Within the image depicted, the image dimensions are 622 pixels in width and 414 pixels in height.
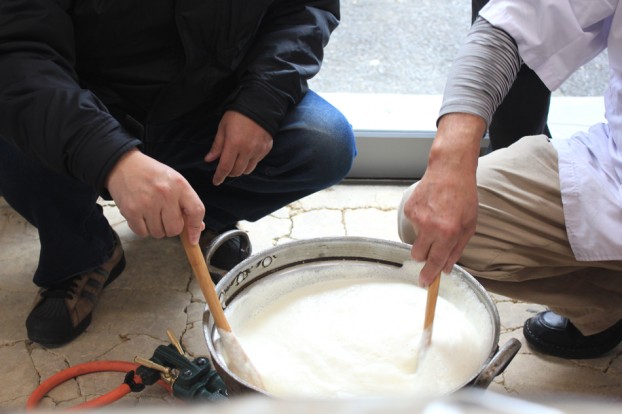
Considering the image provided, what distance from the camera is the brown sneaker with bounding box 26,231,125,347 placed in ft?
4.59

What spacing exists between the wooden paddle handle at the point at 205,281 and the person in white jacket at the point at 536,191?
11.4 inches

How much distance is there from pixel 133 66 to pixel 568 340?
1.00 m

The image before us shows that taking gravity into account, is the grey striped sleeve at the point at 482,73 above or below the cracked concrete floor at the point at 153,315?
above

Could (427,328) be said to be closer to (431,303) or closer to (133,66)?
(431,303)

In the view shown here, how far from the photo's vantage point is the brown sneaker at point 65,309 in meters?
1.40

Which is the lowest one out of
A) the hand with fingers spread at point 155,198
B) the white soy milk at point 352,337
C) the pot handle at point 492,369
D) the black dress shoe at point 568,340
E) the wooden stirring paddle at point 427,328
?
the black dress shoe at point 568,340

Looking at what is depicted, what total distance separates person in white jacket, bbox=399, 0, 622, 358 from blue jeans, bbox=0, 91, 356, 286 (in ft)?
0.96

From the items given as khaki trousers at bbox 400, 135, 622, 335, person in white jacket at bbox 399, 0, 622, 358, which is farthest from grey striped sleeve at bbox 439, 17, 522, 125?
khaki trousers at bbox 400, 135, 622, 335

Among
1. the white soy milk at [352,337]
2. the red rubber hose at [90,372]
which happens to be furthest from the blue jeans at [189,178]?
the white soy milk at [352,337]

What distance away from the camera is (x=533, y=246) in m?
1.24

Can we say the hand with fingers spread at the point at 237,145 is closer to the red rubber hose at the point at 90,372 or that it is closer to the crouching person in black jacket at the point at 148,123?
the crouching person in black jacket at the point at 148,123

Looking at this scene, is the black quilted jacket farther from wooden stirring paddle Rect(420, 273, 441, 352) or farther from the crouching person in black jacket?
wooden stirring paddle Rect(420, 273, 441, 352)

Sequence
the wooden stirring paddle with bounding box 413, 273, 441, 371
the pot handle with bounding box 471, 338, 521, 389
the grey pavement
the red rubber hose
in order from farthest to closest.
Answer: the grey pavement, the red rubber hose, the wooden stirring paddle with bounding box 413, 273, 441, 371, the pot handle with bounding box 471, 338, 521, 389

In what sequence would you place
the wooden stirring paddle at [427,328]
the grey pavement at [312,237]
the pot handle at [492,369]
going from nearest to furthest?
1. the pot handle at [492,369]
2. the wooden stirring paddle at [427,328]
3. the grey pavement at [312,237]
